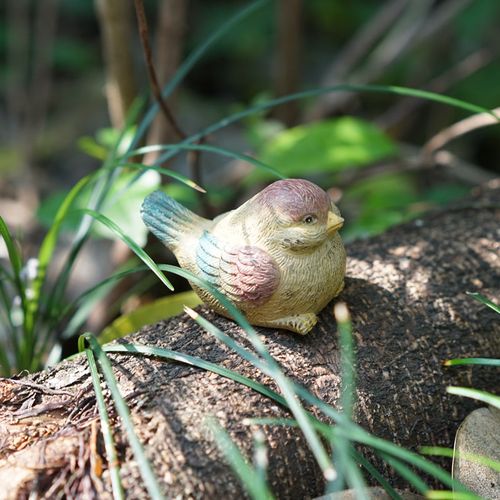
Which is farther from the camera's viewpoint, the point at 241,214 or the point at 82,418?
the point at 241,214

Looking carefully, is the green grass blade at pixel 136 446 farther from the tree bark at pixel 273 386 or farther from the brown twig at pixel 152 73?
the brown twig at pixel 152 73

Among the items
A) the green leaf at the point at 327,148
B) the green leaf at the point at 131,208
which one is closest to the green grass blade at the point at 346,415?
the green leaf at the point at 131,208

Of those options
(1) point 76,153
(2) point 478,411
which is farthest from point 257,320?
(1) point 76,153

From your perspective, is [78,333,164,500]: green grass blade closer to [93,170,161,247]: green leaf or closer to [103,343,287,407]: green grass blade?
[103,343,287,407]: green grass blade

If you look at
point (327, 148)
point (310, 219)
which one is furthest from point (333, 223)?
point (327, 148)

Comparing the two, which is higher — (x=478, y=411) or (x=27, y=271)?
(x=27, y=271)

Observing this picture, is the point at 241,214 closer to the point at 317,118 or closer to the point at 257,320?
the point at 257,320

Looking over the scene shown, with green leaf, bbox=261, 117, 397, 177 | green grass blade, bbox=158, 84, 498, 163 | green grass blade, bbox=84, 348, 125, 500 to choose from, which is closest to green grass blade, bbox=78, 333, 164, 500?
green grass blade, bbox=84, 348, 125, 500
